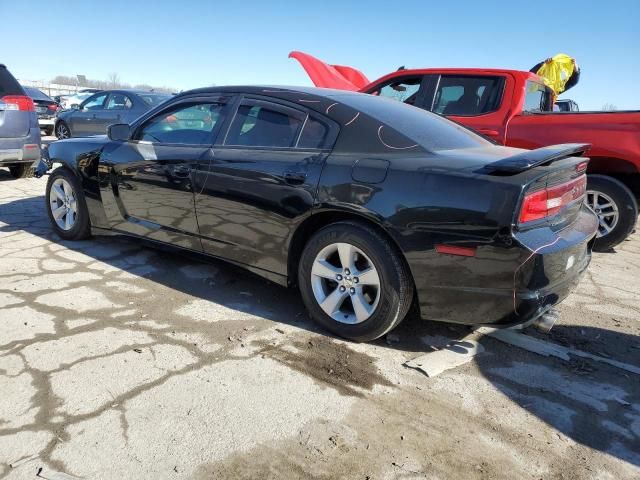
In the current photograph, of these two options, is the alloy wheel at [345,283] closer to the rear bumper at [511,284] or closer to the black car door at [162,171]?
the rear bumper at [511,284]

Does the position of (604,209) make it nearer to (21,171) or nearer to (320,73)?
(320,73)

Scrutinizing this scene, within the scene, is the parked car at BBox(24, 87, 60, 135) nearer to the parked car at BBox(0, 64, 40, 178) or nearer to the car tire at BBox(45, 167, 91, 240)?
the parked car at BBox(0, 64, 40, 178)

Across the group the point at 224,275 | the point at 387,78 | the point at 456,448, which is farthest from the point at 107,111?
the point at 456,448

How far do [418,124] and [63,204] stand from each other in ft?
11.7

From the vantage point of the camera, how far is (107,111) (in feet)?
38.2

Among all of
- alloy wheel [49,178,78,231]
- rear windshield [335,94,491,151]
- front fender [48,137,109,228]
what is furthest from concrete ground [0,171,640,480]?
rear windshield [335,94,491,151]

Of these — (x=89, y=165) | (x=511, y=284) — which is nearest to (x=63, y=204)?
(x=89, y=165)

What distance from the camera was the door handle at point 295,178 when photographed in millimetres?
3117

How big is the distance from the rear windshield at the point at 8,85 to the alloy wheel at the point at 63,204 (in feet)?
10.1

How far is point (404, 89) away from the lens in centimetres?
598

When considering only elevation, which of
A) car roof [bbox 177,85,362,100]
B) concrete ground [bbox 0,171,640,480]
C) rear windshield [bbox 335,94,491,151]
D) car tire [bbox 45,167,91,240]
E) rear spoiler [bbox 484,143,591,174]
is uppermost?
car roof [bbox 177,85,362,100]

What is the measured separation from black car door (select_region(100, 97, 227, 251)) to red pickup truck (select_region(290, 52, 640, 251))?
108 inches

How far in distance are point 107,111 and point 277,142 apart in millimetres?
9805

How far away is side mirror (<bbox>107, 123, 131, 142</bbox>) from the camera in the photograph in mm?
4302
